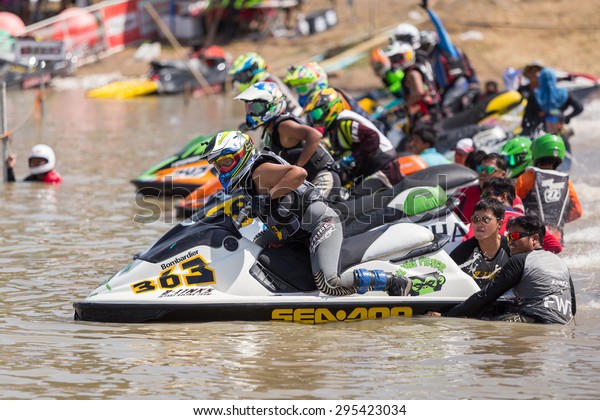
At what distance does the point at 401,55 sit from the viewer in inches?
666

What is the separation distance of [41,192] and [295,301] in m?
7.80

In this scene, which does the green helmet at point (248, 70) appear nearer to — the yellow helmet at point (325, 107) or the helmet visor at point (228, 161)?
the yellow helmet at point (325, 107)

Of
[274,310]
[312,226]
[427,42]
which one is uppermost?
[427,42]

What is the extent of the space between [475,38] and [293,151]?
20.3 metres

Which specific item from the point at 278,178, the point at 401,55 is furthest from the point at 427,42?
the point at 278,178

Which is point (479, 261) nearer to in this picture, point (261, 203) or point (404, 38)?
point (261, 203)

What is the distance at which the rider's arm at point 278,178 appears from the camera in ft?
27.1

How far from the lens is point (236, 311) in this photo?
27.6 ft

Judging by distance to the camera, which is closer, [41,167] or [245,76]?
[245,76]

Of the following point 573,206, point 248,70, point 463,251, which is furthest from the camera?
point 248,70

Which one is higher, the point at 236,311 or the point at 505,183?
the point at 505,183
